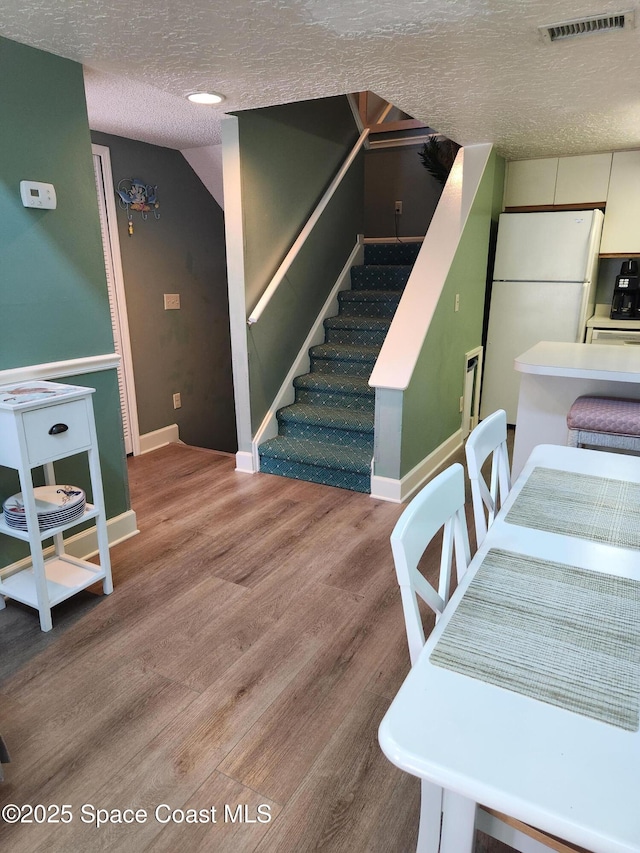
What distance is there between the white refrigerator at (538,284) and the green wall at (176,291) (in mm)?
2330

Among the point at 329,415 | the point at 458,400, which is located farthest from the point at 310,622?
the point at 458,400

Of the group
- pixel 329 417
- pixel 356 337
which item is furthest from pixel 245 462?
pixel 356 337

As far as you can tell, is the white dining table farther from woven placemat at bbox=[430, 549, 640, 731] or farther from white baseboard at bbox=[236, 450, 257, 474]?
white baseboard at bbox=[236, 450, 257, 474]

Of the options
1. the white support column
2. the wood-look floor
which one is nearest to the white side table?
the wood-look floor

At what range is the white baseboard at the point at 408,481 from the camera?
10.4 feet

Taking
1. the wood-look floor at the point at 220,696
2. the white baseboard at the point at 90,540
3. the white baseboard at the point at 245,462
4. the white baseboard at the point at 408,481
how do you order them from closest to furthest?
the wood-look floor at the point at 220,696, the white baseboard at the point at 90,540, the white baseboard at the point at 408,481, the white baseboard at the point at 245,462

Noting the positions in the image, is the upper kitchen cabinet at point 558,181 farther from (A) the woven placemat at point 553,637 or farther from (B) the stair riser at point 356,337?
(A) the woven placemat at point 553,637

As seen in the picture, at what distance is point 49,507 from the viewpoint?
6.79ft

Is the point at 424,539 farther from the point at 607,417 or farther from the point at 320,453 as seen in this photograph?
the point at 320,453

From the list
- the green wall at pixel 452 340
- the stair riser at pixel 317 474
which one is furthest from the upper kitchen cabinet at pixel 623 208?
the stair riser at pixel 317 474

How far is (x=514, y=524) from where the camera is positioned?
1.25 m

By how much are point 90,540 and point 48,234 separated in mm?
1395

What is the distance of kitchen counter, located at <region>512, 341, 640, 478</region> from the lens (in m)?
2.37

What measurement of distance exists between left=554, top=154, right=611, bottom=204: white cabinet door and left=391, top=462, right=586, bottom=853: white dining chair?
3833mm
